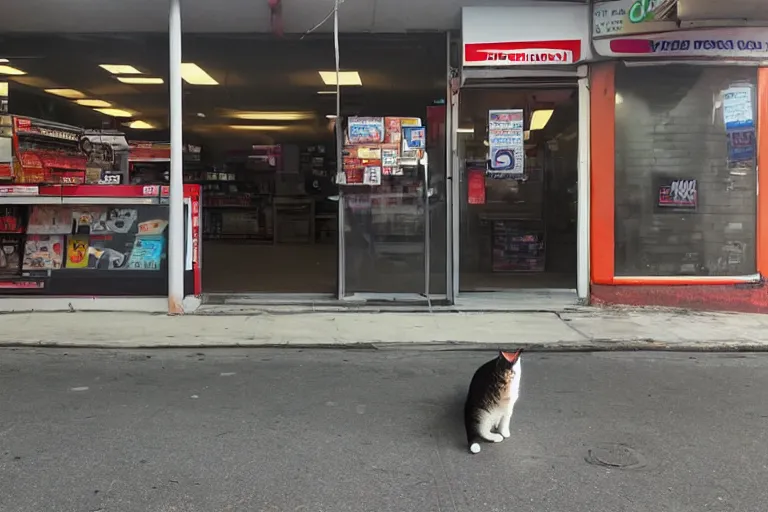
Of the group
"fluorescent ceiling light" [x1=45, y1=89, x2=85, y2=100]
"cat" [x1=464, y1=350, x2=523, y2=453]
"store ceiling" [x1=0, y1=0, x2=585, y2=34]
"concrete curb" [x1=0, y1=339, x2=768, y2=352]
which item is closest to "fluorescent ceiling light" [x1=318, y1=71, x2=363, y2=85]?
"store ceiling" [x1=0, y1=0, x2=585, y2=34]

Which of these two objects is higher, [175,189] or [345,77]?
[345,77]

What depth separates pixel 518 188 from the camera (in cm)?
978

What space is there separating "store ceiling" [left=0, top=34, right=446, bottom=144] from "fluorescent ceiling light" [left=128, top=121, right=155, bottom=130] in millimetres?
146

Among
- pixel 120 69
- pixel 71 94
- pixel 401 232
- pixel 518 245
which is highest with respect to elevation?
pixel 120 69

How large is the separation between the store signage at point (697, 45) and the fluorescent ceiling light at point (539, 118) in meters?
1.22

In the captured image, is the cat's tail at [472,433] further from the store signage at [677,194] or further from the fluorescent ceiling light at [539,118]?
the fluorescent ceiling light at [539,118]

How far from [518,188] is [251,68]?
Result: 181 inches

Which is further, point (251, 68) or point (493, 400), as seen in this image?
point (251, 68)

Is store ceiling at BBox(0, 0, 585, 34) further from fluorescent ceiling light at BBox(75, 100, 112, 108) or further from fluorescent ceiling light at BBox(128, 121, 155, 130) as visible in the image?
fluorescent ceiling light at BBox(128, 121, 155, 130)

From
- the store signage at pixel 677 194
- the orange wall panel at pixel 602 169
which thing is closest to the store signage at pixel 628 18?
the orange wall panel at pixel 602 169

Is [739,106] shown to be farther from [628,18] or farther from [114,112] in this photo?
[114,112]

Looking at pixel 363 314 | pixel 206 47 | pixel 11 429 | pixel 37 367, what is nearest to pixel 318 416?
pixel 11 429

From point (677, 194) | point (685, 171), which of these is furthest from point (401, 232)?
point (685, 171)

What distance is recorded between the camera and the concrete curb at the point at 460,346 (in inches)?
261
